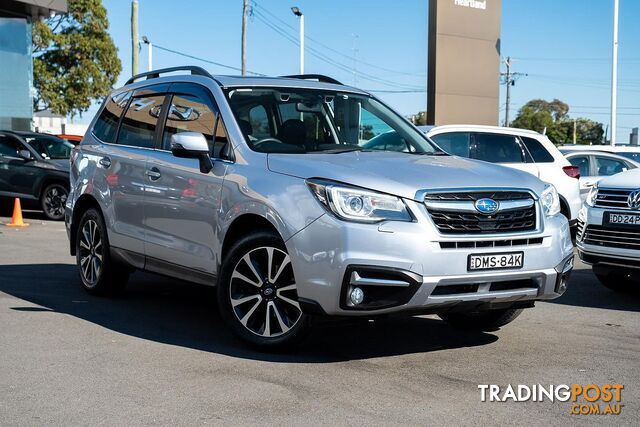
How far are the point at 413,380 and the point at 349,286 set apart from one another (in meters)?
0.67

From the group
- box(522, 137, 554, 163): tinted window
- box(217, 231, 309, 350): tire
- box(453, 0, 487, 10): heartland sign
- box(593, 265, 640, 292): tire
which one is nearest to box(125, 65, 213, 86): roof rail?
box(217, 231, 309, 350): tire

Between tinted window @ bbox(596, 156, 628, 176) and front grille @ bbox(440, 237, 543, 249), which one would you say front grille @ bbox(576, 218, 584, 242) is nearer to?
front grille @ bbox(440, 237, 543, 249)

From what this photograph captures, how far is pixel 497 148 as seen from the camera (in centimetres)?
1240

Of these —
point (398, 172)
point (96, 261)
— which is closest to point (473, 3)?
point (96, 261)

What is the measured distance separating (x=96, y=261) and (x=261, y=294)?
277cm

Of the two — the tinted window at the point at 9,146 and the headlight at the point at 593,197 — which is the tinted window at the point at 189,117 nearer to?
the headlight at the point at 593,197

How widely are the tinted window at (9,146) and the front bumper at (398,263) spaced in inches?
533

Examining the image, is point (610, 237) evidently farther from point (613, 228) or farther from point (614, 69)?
point (614, 69)

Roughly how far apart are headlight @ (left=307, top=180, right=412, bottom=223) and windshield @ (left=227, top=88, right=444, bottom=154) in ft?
3.15

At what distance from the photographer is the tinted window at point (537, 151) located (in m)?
12.7

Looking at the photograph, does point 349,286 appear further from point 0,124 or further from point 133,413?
point 0,124

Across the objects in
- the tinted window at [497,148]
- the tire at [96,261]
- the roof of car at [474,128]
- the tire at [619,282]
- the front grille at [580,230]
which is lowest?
the tire at [619,282]

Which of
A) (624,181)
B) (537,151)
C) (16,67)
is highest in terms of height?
(16,67)

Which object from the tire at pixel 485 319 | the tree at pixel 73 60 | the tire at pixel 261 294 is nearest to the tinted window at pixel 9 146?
the tire at pixel 261 294
